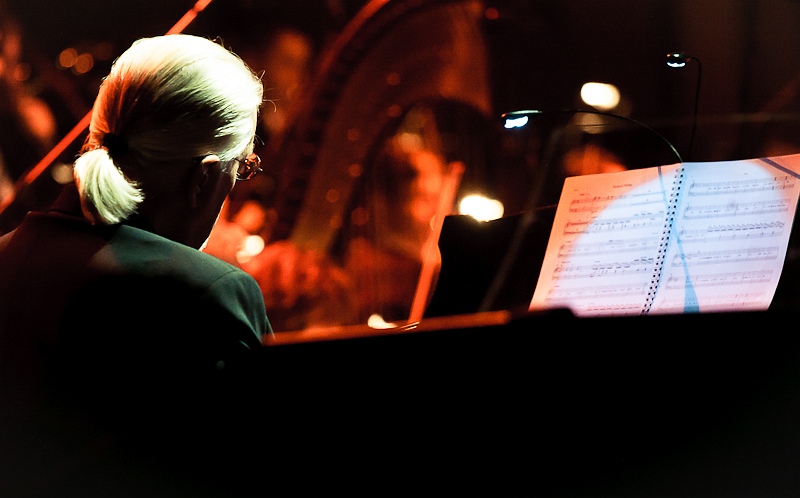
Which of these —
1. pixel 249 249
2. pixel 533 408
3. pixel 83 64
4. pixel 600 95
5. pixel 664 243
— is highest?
pixel 600 95

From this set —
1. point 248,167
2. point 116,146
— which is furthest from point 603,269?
point 116,146

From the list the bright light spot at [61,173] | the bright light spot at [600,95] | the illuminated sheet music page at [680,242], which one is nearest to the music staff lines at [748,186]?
the illuminated sheet music page at [680,242]

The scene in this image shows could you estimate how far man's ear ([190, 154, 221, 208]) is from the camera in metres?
1.31

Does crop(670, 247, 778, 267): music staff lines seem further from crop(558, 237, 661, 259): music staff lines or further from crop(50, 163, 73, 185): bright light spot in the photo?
crop(50, 163, 73, 185): bright light spot

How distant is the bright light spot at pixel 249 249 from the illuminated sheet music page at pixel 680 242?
9.49 feet

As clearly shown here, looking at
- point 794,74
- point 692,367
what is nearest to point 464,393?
point 692,367

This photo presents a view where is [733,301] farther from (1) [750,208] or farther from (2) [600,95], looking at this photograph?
(2) [600,95]

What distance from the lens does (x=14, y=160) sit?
13.5ft

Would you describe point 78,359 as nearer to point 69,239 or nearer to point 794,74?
point 69,239

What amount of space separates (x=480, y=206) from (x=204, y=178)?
3371 millimetres

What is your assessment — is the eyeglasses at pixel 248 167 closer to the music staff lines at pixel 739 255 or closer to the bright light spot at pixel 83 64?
the music staff lines at pixel 739 255

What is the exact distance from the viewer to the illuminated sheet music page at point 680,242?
4.37ft

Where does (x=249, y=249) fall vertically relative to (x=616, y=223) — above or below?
below

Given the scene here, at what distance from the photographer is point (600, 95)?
14.9ft
